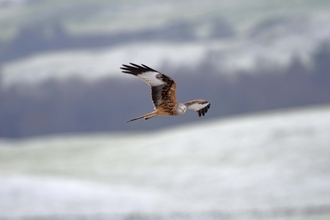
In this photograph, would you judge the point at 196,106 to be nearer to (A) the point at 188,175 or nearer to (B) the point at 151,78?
(B) the point at 151,78

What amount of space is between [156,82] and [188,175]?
1026 inches

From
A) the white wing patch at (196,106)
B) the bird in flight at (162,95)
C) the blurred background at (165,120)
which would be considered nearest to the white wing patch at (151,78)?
the bird in flight at (162,95)

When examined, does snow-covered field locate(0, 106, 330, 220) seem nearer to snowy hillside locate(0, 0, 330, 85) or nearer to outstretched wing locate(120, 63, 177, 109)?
snowy hillside locate(0, 0, 330, 85)

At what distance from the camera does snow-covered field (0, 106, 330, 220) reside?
23219 millimetres

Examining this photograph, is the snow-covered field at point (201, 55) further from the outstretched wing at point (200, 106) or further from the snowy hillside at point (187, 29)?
the outstretched wing at point (200, 106)

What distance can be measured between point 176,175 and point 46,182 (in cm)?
564

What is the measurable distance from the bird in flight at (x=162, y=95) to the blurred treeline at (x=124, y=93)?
26.0 m

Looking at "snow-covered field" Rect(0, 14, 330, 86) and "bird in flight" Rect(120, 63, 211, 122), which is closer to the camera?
"bird in flight" Rect(120, 63, 211, 122)

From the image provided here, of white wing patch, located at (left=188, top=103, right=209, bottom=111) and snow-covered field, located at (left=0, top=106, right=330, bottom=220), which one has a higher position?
snow-covered field, located at (left=0, top=106, right=330, bottom=220)

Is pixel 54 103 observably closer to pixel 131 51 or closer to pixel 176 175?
pixel 131 51

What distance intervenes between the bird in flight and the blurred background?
49.4 ft

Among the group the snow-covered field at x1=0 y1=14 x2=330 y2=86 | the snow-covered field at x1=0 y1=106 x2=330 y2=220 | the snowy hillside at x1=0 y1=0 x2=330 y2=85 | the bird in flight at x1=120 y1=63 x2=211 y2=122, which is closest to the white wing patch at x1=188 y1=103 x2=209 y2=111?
the bird in flight at x1=120 y1=63 x2=211 y2=122

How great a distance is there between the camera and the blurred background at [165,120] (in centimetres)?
2414

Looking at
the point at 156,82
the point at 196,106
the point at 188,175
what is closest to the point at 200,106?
the point at 196,106
